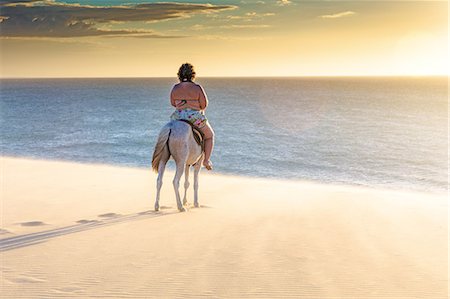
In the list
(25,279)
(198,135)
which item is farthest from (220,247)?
(198,135)

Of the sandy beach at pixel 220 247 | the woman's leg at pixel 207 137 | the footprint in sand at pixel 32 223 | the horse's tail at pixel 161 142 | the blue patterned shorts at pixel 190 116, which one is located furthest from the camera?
the woman's leg at pixel 207 137

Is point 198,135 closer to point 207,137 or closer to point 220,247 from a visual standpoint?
point 207,137

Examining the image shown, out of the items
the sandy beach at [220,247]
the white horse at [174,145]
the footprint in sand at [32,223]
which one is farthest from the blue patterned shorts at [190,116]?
the footprint in sand at [32,223]

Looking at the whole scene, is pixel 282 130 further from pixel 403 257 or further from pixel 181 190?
pixel 403 257

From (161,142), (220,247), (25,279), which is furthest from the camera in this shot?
(161,142)

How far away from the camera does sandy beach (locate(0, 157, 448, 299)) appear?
20.0 ft

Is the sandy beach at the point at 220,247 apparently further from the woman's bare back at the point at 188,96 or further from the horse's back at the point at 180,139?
the woman's bare back at the point at 188,96

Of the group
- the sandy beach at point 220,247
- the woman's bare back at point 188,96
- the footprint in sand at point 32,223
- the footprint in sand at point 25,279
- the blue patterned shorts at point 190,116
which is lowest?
the sandy beach at point 220,247

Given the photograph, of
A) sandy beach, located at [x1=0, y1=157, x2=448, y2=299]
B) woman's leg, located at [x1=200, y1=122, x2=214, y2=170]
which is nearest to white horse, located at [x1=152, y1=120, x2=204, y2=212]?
woman's leg, located at [x1=200, y1=122, x2=214, y2=170]

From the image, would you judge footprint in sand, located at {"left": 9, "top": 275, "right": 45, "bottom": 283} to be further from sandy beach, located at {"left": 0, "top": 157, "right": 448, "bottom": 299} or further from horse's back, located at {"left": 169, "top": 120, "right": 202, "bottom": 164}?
horse's back, located at {"left": 169, "top": 120, "right": 202, "bottom": 164}

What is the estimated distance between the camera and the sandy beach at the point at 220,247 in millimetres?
6082

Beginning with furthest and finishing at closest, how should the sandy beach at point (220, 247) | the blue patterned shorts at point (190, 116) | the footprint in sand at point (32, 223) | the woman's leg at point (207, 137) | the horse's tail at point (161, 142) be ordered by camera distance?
the woman's leg at point (207, 137)
the blue patterned shorts at point (190, 116)
the horse's tail at point (161, 142)
the footprint in sand at point (32, 223)
the sandy beach at point (220, 247)

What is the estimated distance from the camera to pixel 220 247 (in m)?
7.64

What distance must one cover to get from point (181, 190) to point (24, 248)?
24.1ft
